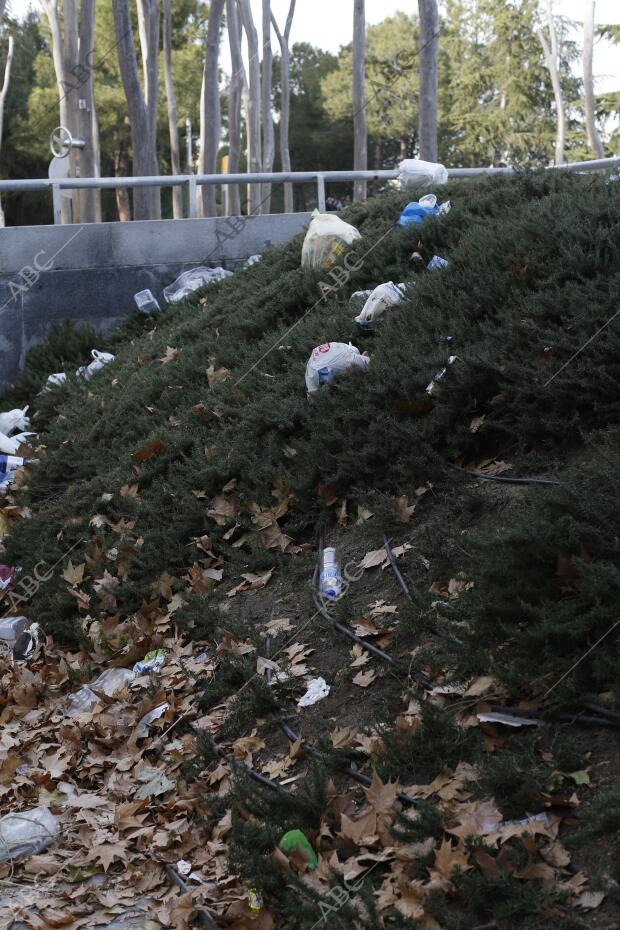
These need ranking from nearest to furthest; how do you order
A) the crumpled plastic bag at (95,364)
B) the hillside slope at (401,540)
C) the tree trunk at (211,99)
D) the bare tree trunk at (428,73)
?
the hillside slope at (401,540) → the crumpled plastic bag at (95,364) → the bare tree trunk at (428,73) → the tree trunk at (211,99)

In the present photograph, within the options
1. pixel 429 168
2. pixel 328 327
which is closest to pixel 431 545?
pixel 328 327

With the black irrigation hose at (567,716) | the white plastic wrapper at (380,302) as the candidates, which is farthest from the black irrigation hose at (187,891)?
the white plastic wrapper at (380,302)

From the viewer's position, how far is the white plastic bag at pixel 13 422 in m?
11.6

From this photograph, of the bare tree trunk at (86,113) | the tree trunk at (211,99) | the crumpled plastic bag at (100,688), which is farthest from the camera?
the tree trunk at (211,99)

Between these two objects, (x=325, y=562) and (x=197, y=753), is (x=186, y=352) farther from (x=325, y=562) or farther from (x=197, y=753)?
(x=197, y=753)

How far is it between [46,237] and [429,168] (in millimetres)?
4717

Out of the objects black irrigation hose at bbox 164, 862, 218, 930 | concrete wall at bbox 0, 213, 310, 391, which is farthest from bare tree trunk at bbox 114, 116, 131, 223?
black irrigation hose at bbox 164, 862, 218, 930

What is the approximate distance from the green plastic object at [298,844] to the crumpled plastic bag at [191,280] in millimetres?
10005

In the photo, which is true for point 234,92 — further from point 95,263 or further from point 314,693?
point 314,693

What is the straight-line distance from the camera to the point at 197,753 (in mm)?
4766

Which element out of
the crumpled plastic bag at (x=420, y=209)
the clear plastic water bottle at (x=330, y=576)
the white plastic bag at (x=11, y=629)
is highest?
the crumpled plastic bag at (x=420, y=209)

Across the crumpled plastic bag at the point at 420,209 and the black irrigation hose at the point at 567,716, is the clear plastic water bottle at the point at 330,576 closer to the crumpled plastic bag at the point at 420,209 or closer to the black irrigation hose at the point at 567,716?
the black irrigation hose at the point at 567,716

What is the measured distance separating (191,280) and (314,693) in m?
9.40

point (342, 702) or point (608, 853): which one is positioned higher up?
point (608, 853)
